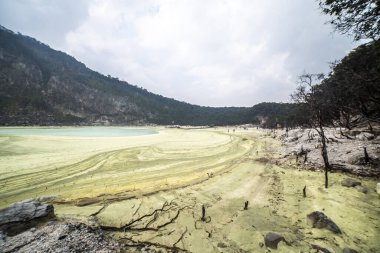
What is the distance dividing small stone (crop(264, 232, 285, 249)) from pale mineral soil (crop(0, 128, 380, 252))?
0.21 meters

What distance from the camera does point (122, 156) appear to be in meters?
20.4

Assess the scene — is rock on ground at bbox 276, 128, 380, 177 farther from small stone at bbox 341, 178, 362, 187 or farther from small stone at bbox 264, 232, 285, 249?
small stone at bbox 264, 232, 285, 249

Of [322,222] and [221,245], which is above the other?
[322,222]

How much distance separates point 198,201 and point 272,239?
4151 mm

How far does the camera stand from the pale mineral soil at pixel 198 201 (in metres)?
7.04

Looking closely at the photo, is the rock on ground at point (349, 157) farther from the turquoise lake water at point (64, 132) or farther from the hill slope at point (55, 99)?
the hill slope at point (55, 99)

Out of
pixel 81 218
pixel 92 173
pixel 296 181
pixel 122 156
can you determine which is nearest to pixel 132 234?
pixel 81 218

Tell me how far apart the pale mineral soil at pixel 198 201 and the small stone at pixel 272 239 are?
211 mm

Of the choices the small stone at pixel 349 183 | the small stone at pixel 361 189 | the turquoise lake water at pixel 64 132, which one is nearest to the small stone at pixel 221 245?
the small stone at pixel 361 189

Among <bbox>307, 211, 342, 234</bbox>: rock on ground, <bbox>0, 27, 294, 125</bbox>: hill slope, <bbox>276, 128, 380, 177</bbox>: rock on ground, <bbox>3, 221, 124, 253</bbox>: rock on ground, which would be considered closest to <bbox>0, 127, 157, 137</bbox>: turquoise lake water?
<bbox>0, 27, 294, 125</bbox>: hill slope

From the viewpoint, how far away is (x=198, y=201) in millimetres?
10109

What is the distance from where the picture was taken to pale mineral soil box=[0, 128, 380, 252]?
7043mm

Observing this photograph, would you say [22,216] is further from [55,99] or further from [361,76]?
[55,99]

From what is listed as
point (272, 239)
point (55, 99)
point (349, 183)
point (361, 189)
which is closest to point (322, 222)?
point (272, 239)
